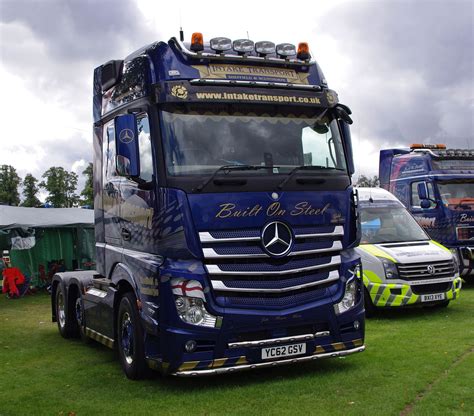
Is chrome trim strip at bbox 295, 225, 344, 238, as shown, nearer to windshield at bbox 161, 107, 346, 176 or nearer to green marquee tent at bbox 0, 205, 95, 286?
windshield at bbox 161, 107, 346, 176

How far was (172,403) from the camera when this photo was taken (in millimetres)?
6320

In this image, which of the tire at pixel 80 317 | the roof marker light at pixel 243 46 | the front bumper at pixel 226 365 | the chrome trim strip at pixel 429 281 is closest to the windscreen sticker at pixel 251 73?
the roof marker light at pixel 243 46

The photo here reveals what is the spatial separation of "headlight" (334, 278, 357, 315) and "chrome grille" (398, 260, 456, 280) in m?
3.90

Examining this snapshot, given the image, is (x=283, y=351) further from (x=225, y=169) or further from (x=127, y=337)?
(x=225, y=169)

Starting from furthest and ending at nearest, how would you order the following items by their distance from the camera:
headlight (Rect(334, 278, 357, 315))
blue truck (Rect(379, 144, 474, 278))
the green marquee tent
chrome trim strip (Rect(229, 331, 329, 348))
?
the green marquee tent < blue truck (Rect(379, 144, 474, 278)) < headlight (Rect(334, 278, 357, 315)) < chrome trim strip (Rect(229, 331, 329, 348))

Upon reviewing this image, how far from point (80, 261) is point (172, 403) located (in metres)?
15.9

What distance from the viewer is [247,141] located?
692 centimetres

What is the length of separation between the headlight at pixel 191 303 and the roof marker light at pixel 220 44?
8.36 ft

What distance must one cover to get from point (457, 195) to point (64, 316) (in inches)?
388

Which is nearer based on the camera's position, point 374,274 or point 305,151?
point 305,151

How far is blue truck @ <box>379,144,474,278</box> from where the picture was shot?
50.8ft

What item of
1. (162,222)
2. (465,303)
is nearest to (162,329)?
(162,222)

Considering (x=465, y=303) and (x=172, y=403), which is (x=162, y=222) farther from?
(x=465, y=303)

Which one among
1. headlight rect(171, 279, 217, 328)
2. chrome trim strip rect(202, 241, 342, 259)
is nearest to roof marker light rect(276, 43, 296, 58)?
chrome trim strip rect(202, 241, 342, 259)
